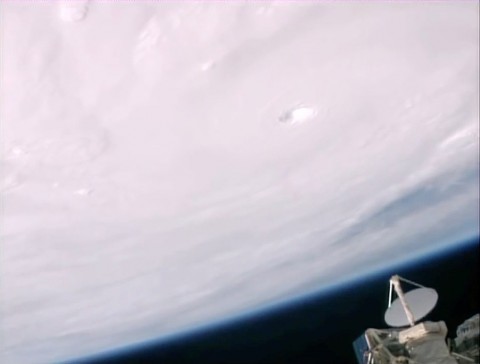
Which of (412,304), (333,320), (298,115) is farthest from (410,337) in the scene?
(333,320)

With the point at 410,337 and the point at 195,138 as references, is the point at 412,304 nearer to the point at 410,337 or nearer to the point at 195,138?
the point at 410,337

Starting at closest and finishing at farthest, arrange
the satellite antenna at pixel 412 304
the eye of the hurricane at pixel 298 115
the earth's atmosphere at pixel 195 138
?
the earth's atmosphere at pixel 195 138
the eye of the hurricane at pixel 298 115
the satellite antenna at pixel 412 304

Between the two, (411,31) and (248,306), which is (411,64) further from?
(248,306)

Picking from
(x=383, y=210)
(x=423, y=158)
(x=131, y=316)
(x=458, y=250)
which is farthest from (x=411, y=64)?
(x=458, y=250)

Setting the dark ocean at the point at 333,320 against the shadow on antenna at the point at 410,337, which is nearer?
the shadow on antenna at the point at 410,337

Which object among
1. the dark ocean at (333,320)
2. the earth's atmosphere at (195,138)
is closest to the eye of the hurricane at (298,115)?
the earth's atmosphere at (195,138)

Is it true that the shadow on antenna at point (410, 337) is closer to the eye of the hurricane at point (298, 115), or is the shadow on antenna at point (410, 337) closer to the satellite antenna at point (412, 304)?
the satellite antenna at point (412, 304)
